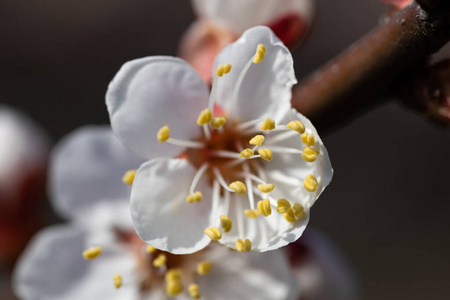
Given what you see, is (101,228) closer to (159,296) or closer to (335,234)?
(159,296)

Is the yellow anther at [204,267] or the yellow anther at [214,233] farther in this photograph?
the yellow anther at [204,267]

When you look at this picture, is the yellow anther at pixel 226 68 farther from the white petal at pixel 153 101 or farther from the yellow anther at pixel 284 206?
the yellow anther at pixel 284 206

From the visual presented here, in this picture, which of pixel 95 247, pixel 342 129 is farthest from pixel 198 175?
pixel 342 129

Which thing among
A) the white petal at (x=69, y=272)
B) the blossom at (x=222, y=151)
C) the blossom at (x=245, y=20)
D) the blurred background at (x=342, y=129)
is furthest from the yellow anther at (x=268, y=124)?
the blurred background at (x=342, y=129)

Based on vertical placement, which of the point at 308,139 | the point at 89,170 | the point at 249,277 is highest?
the point at 308,139

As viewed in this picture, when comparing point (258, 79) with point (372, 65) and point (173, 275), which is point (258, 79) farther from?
point (173, 275)

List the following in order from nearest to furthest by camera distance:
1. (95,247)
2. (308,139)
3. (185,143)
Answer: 1. (308,139)
2. (185,143)
3. (95,247)

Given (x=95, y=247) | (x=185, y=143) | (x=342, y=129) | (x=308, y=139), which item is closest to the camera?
(x=308, y=139)

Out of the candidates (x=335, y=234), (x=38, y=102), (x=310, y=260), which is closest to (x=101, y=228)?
(x=310, y=260)

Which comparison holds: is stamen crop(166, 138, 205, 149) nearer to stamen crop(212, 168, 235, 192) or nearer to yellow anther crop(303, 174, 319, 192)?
stamen crop(212, 168, 235, 192)
